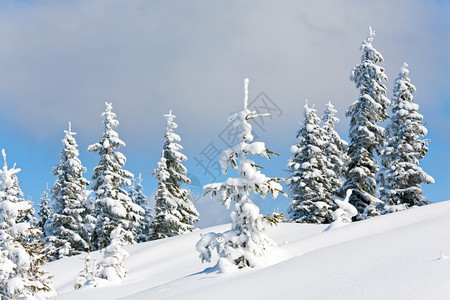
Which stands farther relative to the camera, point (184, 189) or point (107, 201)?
point (184, 189)

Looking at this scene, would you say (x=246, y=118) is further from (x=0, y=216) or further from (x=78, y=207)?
(x=78, y=207)

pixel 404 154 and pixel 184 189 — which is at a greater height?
pixel 184 189

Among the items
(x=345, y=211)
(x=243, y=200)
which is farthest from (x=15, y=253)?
(x=345, y=211)

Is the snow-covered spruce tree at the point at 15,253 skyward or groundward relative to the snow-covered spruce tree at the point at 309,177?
groundward

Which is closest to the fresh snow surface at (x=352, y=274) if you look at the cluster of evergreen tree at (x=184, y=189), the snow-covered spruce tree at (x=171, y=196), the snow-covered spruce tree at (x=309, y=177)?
the cluster of evergreen tree at (x=184, y=189)

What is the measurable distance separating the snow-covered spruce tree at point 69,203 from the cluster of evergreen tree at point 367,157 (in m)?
16.3

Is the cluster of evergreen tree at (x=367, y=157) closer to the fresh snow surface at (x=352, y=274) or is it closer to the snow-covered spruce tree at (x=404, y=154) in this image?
the snow-covered spruce tree at (x=404, y=154)

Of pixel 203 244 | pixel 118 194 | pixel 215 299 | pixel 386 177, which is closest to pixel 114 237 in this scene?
pixel 203 244

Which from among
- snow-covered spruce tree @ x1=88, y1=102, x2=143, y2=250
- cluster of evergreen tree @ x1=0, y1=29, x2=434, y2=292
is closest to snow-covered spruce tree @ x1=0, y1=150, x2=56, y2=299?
cluster of evergreen tree @ x1=0, y1=29, x2=434, y2=292

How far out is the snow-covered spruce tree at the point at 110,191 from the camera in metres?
28.4

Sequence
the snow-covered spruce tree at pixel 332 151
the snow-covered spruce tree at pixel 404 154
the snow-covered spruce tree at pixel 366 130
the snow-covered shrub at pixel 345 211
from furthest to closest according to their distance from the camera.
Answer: the snow-covered spruce tree at pixel 332 151, the snow-covered spruce tree at pixel 366 130, the snow-covered spruce tree at pixel 404 154, the snow-covered shrub at pixel 345 211

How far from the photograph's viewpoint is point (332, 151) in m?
30.9

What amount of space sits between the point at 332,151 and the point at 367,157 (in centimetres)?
543

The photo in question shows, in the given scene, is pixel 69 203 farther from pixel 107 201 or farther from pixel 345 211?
pixel 345 211
